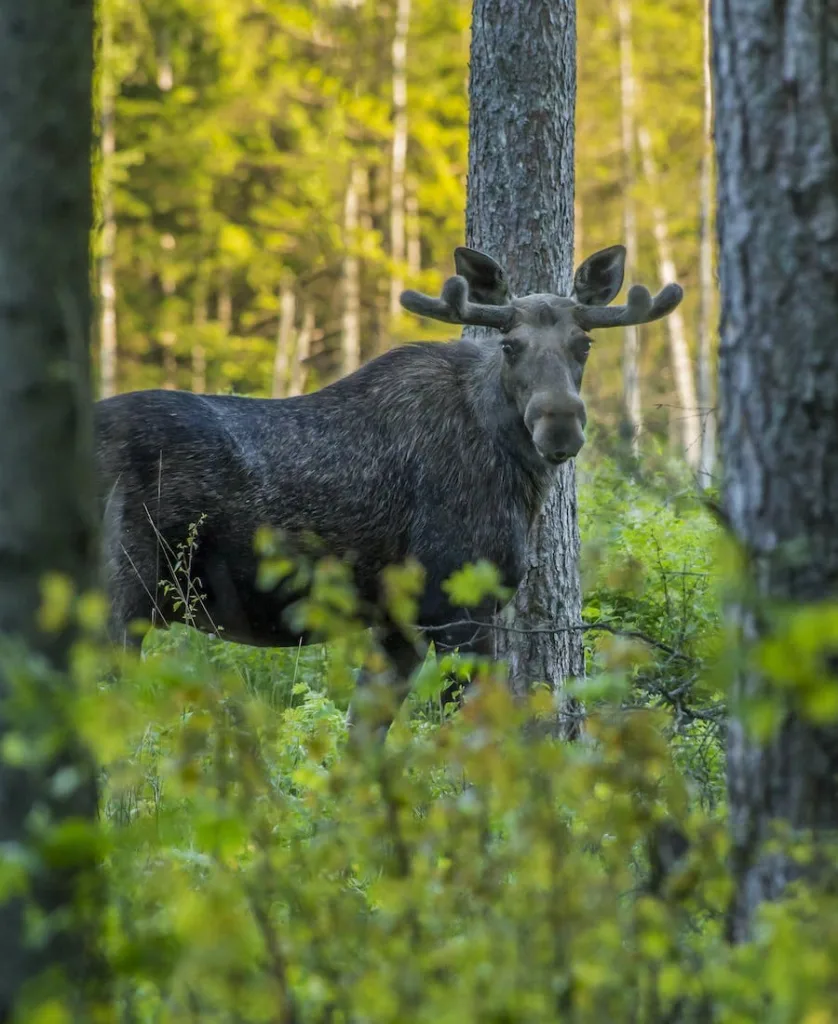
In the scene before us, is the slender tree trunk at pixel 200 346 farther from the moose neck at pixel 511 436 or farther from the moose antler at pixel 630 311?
the moose antler at pixel 630 311

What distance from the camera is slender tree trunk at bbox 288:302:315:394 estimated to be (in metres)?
25.7

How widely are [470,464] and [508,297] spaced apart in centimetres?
88

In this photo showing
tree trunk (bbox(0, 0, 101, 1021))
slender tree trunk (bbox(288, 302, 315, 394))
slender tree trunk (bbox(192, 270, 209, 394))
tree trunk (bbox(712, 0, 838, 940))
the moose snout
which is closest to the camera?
tree trunk (bbox(0, 0, 101, 1021))

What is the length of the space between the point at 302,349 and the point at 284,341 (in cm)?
58

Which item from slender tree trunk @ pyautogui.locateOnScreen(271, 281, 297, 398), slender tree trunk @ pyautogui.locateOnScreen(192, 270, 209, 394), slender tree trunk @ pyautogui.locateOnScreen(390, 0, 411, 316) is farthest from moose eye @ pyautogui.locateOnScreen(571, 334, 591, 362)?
slender tree trunk @ pyautogui.locateOnScreen(390, 0, 411, 316)

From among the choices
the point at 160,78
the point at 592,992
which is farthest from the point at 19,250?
the point at 160,78

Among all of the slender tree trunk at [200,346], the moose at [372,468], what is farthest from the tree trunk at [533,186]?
the slender tree trunk at [200,346]

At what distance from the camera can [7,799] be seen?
9.89 feet

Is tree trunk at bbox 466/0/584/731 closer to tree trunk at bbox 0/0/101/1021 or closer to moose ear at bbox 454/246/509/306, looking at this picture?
moose ear at bbox 454/246/509/306

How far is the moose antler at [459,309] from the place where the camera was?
7.06 m

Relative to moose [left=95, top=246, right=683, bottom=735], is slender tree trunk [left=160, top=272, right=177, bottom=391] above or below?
above

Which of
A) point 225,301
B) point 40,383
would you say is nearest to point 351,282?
point 225,301

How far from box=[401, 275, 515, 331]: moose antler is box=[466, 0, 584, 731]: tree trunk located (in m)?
0.41

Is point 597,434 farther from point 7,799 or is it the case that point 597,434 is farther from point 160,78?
point 160,78
